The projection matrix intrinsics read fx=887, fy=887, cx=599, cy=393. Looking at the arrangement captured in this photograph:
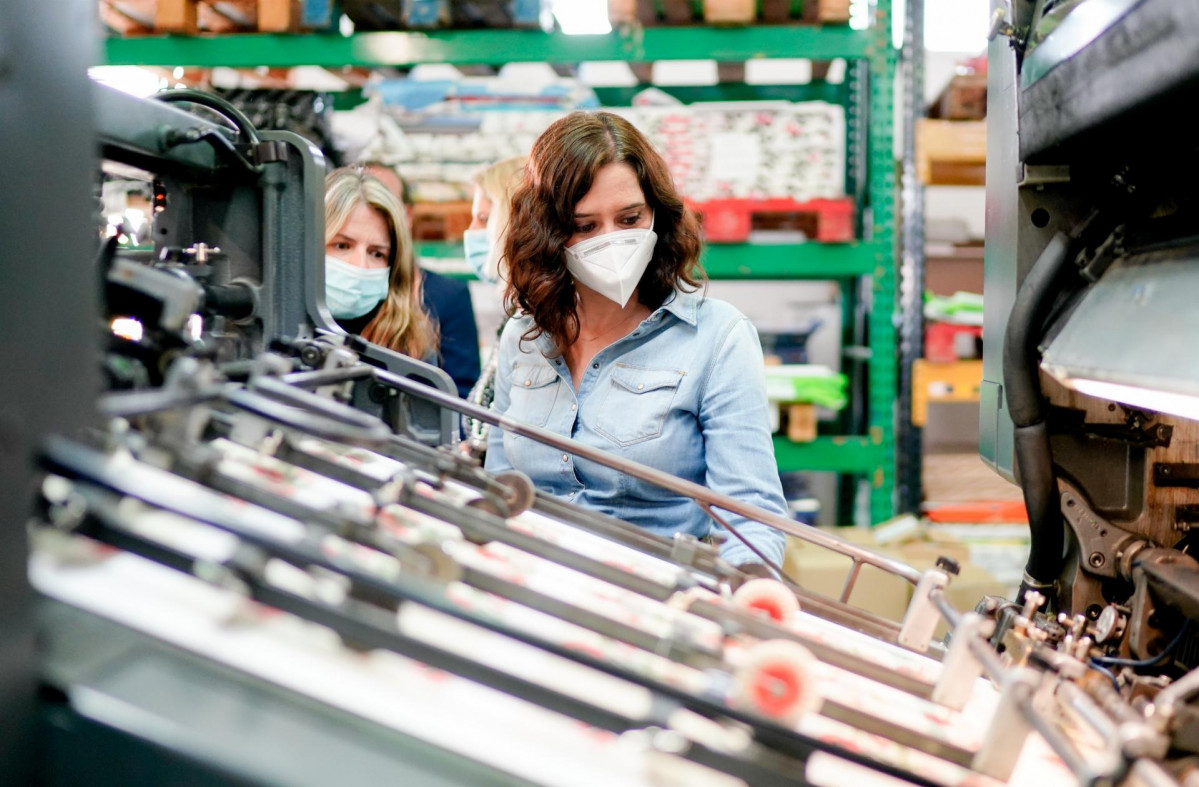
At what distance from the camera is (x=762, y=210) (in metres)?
3.72

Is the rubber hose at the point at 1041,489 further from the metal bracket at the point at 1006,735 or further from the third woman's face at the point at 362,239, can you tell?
the third woman's face at the point at 362,239

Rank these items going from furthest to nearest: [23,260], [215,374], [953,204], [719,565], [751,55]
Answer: [953,204] < [751,55] < [719,565] < [215,374] < [23,260]

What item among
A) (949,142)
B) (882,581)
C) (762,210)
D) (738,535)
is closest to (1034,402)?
(738,535)

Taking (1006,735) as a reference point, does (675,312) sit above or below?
above

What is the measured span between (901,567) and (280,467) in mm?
761

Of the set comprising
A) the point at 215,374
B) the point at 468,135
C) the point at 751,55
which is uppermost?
the point at 751,55

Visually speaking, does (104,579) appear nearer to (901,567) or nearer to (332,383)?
(332,383)

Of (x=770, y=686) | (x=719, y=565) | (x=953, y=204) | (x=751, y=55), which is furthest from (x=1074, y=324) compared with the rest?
(x=953, y=204)

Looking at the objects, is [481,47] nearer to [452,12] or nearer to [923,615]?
[452,12]

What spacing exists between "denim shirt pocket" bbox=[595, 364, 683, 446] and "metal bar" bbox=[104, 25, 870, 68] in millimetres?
2339

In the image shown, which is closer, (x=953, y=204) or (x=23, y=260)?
(x=23, y=260)

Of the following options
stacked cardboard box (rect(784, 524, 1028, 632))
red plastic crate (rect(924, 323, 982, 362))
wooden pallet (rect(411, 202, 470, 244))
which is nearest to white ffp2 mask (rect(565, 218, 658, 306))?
stacked cardboard box (rect(784, 524, 1028, 632))

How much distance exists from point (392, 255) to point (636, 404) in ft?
3.92

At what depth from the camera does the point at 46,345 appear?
2.02 feet
